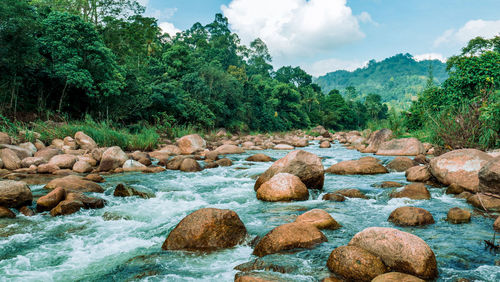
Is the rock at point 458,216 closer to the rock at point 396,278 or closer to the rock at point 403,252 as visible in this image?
the rock at point 403,252

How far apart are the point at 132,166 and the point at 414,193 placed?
7.13m

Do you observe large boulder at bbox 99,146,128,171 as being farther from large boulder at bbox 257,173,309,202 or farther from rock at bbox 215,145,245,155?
rock at bbox 215,145,245,155

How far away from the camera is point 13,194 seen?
15.6 ft

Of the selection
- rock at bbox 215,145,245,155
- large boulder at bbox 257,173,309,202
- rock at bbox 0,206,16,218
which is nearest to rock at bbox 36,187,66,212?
rock at bbox 0,206,16,218

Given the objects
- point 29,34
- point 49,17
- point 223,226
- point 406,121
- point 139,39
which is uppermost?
point 139,39

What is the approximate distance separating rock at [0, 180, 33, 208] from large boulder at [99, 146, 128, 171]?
375 cm

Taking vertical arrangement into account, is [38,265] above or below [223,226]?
below

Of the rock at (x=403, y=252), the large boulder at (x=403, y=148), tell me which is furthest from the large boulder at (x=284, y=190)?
the large boulder at (x=403, y=148)

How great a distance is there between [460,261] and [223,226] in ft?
8.16

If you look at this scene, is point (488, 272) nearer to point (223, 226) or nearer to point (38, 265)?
point (223, 226)

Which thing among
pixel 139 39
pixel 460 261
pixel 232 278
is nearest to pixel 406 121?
pixel 460 261

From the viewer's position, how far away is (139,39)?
28.4m

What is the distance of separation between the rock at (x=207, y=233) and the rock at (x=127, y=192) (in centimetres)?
253

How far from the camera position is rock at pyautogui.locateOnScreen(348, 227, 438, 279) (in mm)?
2797
